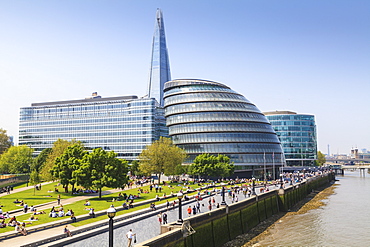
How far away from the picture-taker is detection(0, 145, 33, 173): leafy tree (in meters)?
109

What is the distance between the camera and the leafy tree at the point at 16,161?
10929 cm

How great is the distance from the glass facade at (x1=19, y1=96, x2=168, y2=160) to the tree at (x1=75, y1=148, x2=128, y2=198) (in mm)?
79674

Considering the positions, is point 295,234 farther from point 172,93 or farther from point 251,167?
point 172,93

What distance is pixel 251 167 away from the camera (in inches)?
4510

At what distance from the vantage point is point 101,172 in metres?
Result: 57.7

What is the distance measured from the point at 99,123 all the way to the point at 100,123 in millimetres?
458

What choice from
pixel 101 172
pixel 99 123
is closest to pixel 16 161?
pixel 99 123

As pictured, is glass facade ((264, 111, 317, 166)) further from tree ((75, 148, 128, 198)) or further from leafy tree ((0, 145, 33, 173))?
tree ((75, 148, 128, 198))

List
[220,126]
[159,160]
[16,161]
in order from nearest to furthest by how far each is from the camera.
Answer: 1. [159,160]
2. [16,161]
3. [220,126]

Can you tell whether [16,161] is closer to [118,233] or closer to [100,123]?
[100,123]

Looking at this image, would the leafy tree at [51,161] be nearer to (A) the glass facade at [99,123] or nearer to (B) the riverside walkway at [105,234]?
(B) the riverside walkway at [105,234]

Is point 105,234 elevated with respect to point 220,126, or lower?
lower

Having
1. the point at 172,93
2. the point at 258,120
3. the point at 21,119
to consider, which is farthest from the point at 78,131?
the point at 258,120

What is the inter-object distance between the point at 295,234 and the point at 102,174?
3037 cm
